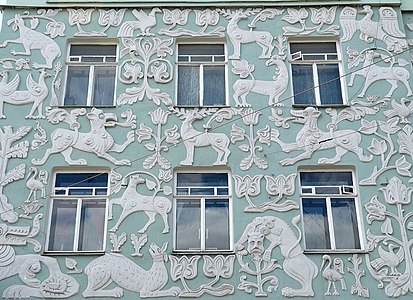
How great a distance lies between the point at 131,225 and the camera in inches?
544

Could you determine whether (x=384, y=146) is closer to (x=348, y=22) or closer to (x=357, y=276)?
(x=357, y=276)

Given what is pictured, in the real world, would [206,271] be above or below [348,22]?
below

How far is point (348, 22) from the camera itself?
16281 mm

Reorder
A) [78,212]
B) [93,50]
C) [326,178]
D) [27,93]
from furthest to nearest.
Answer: [93,50], [27,93], [326,178], [78,212]

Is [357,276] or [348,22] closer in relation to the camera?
[357,276]

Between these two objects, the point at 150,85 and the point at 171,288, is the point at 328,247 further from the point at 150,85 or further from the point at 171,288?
the point at 150,85

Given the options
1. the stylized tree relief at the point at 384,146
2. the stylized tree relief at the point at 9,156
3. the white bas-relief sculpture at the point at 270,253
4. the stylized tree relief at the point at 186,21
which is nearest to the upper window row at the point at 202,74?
the stylized tree relief at the point at 186,21

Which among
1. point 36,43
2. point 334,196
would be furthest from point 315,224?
point 36,43

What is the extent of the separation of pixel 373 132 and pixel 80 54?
22.4 feet

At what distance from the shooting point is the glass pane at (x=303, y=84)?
15.5 m

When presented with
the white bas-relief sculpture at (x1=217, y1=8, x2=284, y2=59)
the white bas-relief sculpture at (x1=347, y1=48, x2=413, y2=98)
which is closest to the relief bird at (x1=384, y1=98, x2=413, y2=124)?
the white bas-relief sculpture at (x1=347, y1=48, x2=413, y2=98)

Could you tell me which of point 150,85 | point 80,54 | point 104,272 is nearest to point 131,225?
point 104,272

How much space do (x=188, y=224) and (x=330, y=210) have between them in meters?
2.88

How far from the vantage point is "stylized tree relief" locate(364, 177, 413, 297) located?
13.2 meters
